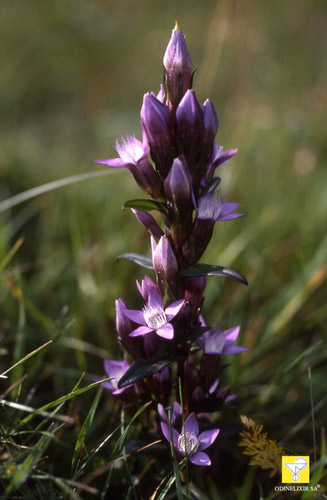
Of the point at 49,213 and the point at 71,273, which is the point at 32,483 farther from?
the point at 49,213

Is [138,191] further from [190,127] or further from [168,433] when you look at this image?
[168,433]

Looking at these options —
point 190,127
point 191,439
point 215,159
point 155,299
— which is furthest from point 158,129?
point 191,439

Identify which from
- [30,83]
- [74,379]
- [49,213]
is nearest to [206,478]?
[74,379]

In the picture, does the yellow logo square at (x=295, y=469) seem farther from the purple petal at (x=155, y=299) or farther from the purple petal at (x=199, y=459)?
the purple petal at (x=155, y=299)

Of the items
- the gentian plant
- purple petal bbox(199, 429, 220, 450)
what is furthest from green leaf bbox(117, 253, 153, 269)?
purple petal bbox(199, 429, 220, 450)

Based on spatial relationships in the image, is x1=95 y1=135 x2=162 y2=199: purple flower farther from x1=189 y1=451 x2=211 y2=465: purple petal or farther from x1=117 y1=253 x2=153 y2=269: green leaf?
x1=189 y1=451 x2=211 y2=465: purple petal

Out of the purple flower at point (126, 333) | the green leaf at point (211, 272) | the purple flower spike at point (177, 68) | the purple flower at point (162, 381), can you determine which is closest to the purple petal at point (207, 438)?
the purple flower at point (162, 381)
